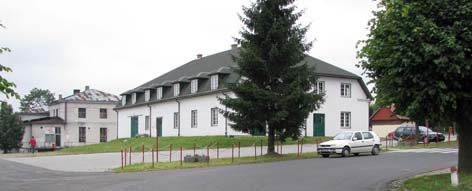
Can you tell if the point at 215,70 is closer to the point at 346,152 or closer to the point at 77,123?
the point at 346,152

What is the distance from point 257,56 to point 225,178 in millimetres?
11996

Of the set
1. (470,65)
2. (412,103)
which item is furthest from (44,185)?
(470,65)

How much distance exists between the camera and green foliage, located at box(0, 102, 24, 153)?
77125mm

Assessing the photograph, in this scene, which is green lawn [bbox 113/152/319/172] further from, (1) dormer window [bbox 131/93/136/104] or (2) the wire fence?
(1) dormer window [bbox 131/93/136/104]

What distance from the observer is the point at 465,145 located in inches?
627

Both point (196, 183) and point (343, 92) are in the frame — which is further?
point (343, 92)

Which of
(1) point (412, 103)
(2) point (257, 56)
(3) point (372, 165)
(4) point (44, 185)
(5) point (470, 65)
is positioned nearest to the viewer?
(5) point (470, 65)

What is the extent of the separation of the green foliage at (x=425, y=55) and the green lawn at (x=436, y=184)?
1673 millimetres

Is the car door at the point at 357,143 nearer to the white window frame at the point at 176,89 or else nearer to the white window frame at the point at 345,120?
the white window frame at the point at 345,120

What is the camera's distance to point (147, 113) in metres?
62.7

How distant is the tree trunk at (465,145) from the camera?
51.8 ft

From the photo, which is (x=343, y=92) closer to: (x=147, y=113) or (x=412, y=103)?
(x=147, y=113)

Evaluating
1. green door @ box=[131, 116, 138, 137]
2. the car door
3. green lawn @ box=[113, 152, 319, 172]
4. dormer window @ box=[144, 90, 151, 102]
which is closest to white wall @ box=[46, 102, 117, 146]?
green door @ box=[131, 116, 138, 137]

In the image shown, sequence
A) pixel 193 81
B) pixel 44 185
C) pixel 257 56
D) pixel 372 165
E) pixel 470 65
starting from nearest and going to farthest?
1. pixel 470 65
2. pixel 44 185
3. pixel 372 165
4. pixel 257 56
5. pixel 193 81
